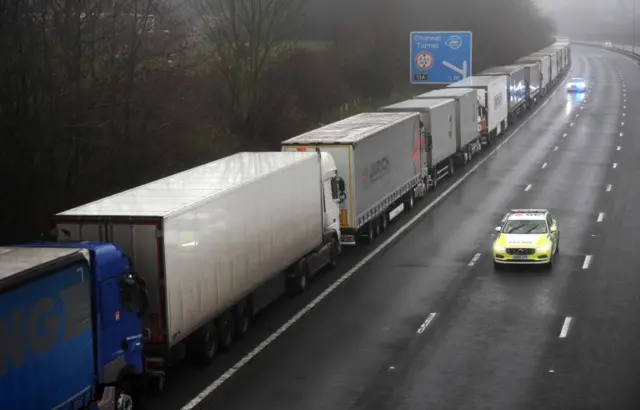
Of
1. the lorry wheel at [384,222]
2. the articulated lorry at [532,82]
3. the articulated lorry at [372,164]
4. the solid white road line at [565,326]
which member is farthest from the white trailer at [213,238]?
the articulated lorry at [532,82]

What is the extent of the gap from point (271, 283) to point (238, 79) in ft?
73.3

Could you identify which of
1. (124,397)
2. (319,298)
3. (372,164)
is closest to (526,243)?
(372,164)

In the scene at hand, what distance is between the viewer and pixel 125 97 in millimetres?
29375

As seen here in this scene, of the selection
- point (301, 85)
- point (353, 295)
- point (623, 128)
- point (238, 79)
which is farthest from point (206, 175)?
point (623, 128)

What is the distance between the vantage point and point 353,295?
24703 mm

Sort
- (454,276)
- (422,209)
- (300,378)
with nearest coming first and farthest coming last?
(300,378), (454,276), (422,209)

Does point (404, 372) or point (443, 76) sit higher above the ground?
point (443, 76)

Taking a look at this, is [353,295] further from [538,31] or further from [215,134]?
[538,31]

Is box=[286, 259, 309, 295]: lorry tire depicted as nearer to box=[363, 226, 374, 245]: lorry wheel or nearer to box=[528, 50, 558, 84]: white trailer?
box=[363, 226, 374, 245]: lorry wheel

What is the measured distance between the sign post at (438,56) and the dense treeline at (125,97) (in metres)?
5.06

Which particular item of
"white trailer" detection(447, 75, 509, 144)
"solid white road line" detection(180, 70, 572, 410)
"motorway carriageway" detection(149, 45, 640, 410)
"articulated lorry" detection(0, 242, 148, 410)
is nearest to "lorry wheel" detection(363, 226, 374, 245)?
"solid white road line" detection(180, 70, 572, 410)

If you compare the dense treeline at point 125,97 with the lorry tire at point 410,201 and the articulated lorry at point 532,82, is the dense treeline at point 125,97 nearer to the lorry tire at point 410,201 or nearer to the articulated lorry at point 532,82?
the lorry tire at point 410,201

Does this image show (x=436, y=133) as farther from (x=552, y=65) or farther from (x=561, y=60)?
(x=561, y=60)

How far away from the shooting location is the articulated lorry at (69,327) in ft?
41.8
